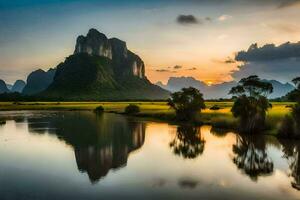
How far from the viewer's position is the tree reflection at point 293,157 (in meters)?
26.9

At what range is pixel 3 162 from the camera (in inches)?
1286

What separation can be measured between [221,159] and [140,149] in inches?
386

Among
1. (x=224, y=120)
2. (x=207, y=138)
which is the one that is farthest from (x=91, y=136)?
(x=224, y=120)

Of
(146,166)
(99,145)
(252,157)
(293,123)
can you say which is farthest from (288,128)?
(146,166)

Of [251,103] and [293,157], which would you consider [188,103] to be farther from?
[293,157]

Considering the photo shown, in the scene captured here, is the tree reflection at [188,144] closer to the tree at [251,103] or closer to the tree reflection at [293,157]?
the tree at [251,103]

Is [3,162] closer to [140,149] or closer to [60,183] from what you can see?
[60,183]

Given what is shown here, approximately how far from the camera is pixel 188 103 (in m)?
75.0

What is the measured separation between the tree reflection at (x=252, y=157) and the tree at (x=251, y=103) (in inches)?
219

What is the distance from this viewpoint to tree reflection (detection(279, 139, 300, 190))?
88.4ft

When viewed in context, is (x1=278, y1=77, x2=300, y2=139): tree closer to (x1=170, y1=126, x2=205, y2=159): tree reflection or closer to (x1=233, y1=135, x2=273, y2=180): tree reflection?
(x1=233, y1=135, x2=273, y2=180): tree reflection

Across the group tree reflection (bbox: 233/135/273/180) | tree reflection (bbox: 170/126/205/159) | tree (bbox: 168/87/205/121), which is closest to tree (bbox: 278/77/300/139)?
tree reflection (bbox: 233/135/273/180)

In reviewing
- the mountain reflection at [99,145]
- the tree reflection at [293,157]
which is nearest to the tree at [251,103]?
the tree reflection at [293,157]

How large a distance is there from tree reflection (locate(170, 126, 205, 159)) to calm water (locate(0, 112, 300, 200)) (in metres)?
0.10
